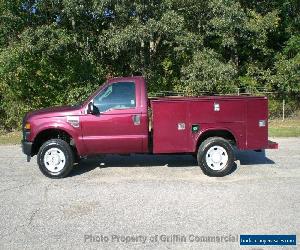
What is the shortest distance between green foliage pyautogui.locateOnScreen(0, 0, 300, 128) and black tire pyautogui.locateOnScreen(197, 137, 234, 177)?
26.3 feet

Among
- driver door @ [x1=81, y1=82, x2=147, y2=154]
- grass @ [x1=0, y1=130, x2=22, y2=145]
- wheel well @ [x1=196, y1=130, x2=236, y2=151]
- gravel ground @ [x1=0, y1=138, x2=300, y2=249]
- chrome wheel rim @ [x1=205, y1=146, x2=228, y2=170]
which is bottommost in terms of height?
gravel ground @ [x1=0, y1=138, x2=300, y2=249]

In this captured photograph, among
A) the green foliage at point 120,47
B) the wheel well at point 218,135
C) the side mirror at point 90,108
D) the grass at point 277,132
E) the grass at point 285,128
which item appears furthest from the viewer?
the green foliage at point 120,47

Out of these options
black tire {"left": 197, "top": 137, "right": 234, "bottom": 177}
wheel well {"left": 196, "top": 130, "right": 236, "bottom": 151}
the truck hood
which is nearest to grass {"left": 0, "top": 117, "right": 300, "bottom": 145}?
the truck hood

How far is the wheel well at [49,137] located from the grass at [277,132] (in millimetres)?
5119

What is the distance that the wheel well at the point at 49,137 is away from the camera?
866 centimetres

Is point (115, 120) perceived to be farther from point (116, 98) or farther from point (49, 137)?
point (49, 137)

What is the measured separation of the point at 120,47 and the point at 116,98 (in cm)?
778

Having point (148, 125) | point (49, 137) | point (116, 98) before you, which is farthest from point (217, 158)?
point (49, 137)

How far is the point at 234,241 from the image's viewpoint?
5191 mm

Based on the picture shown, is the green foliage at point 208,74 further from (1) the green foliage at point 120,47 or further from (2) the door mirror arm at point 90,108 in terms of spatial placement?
(2) the door mirror arm at point 90,108

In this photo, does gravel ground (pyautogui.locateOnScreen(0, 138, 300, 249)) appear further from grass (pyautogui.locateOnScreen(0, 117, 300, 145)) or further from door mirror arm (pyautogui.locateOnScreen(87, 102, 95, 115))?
grass (pyautogui.locateOnScreen(0, 117, 300, 145))

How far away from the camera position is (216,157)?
841 cm

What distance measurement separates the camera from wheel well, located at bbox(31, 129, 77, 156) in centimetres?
866

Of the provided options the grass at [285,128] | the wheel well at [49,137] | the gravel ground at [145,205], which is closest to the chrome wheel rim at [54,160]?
the gravel ground at [145,205]
